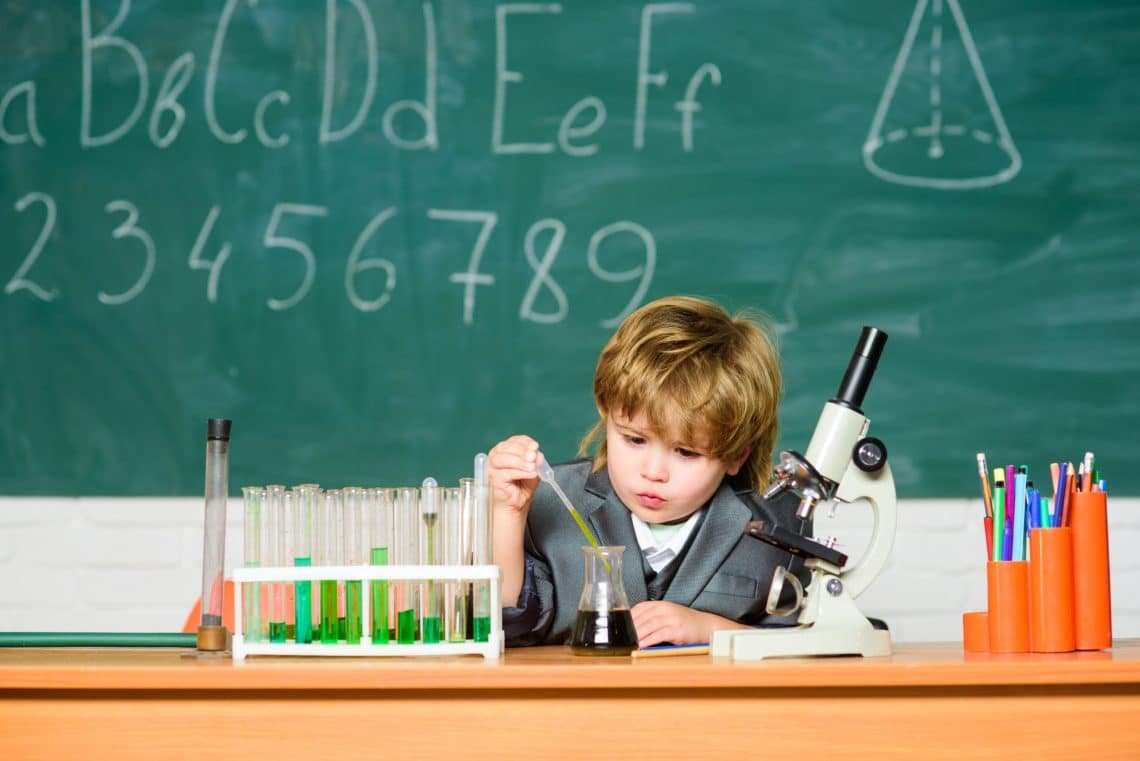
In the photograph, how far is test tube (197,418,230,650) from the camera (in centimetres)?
126

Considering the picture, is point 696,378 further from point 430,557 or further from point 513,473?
point 430,557

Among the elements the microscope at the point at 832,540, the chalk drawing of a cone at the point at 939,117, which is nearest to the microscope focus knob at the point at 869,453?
the microscope at the point at 832,540

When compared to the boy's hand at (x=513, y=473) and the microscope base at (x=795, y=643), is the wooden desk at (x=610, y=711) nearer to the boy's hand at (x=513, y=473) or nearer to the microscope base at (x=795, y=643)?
the microscope base at (x=795, y=643)

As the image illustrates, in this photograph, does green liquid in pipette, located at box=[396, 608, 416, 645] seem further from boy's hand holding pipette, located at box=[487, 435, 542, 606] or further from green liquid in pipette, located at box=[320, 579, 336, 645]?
boy's hand holding pipette, located at box=[487, 435, 542, 606]

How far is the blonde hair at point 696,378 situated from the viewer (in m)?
1.54

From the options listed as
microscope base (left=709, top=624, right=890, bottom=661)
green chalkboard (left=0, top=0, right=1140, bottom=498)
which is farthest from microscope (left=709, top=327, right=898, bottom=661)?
green chalkboard (left=0, top=0, right=1140, bottom=498)

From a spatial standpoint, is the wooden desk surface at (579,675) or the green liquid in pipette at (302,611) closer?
the wooden desk surface at (579,675)

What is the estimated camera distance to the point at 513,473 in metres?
1.39

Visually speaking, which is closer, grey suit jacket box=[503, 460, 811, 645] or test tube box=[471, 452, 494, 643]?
test tube box=[471, 452, 494, 643]

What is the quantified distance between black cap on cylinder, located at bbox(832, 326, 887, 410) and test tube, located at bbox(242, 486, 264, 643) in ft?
1.98

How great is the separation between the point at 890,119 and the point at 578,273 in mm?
696

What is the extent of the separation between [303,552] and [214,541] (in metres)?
0.12

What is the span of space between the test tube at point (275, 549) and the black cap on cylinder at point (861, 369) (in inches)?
22.9

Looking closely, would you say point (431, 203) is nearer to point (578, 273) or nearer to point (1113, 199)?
point (578, 273)
